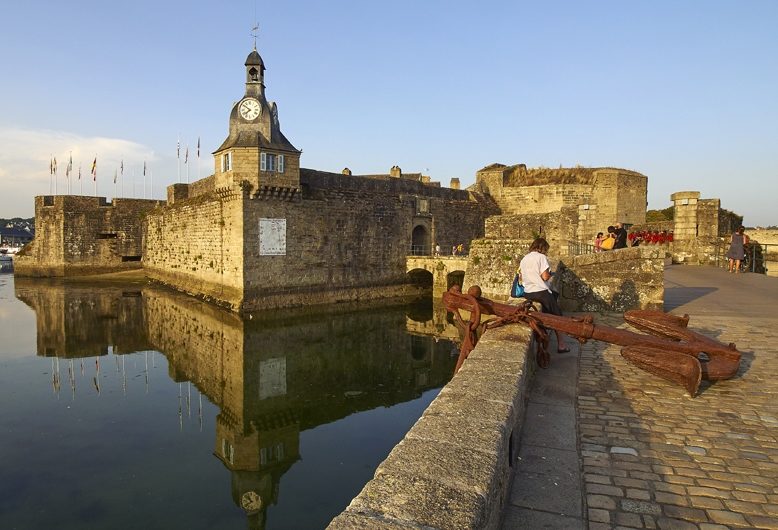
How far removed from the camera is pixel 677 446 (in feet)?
11.0

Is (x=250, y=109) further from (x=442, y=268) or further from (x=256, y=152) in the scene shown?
(x=442, y=268)

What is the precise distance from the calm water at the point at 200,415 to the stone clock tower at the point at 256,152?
5.10m

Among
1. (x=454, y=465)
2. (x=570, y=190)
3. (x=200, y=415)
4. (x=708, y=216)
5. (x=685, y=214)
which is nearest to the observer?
(x=454, y=465)

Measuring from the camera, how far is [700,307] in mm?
8734

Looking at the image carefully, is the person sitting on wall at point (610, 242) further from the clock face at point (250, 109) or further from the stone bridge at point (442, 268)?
the clock face at point (250, 109)

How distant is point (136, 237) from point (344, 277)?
1706 cm

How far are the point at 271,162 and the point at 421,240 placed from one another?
10080 mm

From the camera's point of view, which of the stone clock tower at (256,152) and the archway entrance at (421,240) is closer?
the stone clock tower at (256,152)

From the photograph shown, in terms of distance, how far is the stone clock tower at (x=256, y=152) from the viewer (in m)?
18.2

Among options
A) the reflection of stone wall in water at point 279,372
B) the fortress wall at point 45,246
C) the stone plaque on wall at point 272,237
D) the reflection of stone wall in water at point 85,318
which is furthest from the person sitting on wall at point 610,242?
the fortress wall at point 45,246

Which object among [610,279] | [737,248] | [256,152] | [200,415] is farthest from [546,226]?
[200,415]

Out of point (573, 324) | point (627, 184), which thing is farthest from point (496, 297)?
point (627, 184)

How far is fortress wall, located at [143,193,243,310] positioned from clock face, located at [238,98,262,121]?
10.3 ft

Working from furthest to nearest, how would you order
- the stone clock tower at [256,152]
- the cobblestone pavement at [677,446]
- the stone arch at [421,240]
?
the stone arch at [421,240]
the stone clock tower at [256,152]
the cobblestone pavement at [677,446]
